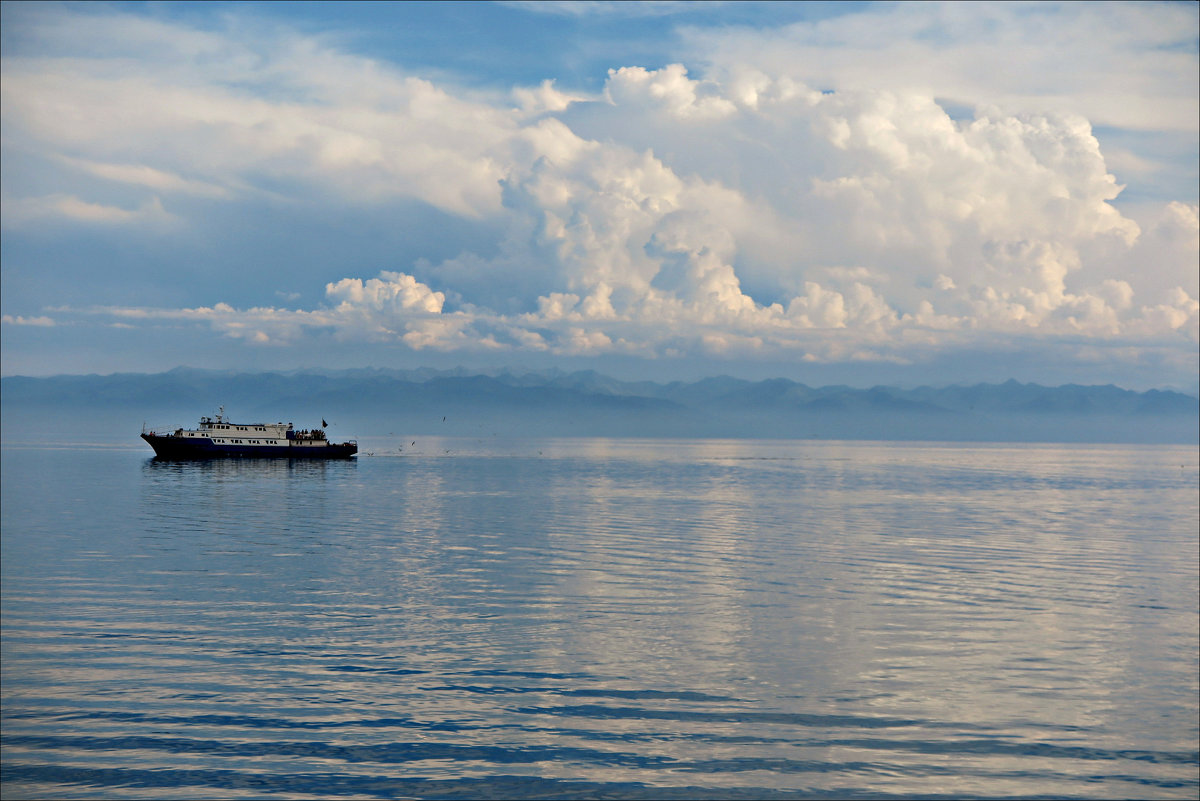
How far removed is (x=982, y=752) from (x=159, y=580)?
45524mm

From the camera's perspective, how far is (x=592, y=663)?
34.5 metres

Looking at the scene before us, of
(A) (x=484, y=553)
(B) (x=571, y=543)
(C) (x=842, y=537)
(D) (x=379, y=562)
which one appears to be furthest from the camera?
(C) (x=842, y=537)

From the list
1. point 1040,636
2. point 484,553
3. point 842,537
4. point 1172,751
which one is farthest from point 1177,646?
point 484,553

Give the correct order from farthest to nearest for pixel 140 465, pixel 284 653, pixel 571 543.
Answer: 1. pixel 140 465
2. pixel 571 543
3. pixel 284 653

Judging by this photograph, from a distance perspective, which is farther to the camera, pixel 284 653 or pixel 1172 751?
pixel 284 653

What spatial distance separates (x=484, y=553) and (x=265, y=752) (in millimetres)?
41599

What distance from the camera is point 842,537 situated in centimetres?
7875

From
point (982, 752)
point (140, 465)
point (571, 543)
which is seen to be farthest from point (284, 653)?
point (140, 465)

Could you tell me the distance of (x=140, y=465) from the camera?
7485 inches

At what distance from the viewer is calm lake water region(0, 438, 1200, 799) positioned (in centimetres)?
2430

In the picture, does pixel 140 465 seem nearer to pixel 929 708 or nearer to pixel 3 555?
pixel 3 555

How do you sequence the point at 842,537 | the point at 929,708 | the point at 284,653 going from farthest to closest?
the point at 842,537 < the point at 284,653 < the point at 929,708

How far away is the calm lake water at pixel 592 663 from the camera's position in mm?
24297

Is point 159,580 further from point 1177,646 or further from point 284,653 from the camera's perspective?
point 1177,646
